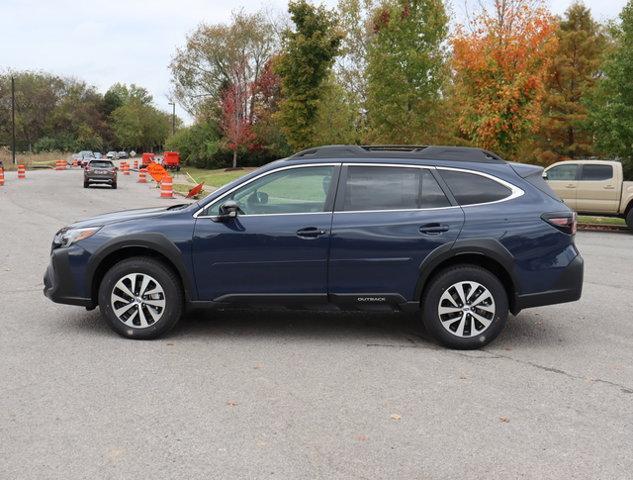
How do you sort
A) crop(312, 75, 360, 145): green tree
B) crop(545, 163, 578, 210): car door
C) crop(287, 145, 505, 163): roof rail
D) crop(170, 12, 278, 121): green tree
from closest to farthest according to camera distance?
1. crop(287, 145, 505, 163): roof rail
2. crop(545, 163, 578, 210): car door
3. crop(312, 75, 360, 145): green tree
4. crop(170, 12, 278, 121): green tree

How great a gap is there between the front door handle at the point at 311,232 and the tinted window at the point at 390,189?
319mm

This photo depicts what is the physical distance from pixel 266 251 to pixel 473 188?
197 cm

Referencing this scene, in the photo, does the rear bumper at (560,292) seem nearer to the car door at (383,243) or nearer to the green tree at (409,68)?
the car door at (383,243)

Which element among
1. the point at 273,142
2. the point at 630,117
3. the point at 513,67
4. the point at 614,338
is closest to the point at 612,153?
the point at 630,117

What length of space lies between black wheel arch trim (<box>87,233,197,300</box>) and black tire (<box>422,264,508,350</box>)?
213 centimetres

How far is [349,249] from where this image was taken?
18.7 feet

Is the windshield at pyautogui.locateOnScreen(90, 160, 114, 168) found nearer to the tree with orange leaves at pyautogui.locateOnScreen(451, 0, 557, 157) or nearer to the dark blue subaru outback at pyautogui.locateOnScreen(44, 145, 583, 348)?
the tree with orange leaves at pyautogui.locateOnScreen(451, 0, 557, 157)

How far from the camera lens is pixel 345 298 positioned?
5.74 meters

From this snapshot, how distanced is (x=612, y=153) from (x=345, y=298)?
2690 cm

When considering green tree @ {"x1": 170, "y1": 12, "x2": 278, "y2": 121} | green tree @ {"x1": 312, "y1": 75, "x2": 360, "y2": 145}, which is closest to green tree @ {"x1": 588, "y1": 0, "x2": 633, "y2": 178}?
green tree @ {"x1": 312, "y1": 75, "x2": 360, "y2": 145}

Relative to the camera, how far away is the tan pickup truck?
1727 centimetres

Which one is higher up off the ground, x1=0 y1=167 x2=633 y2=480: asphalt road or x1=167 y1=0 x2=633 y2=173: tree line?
x1=167 y1=0 x2=633 y2=173: tree line

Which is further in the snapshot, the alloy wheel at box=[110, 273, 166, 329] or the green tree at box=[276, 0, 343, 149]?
the green tree at box=[276, 0, 343, 149]

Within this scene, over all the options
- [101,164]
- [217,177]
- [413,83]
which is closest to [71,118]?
[217,177]
